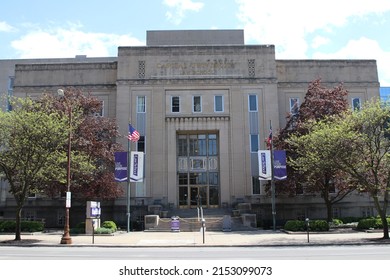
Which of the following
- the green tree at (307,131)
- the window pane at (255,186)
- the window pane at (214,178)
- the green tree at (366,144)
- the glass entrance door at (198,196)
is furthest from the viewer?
the window pane at (214,178)

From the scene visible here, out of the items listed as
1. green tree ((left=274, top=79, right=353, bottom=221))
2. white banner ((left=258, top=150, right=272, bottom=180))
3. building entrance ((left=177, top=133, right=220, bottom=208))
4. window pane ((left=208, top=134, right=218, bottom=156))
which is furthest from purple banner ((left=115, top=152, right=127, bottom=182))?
green tree ((left=274, top=79, right=353, bottom=221))

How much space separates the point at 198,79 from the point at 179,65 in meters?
2.54

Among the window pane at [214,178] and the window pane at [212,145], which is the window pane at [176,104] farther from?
the window pane at [214,178]

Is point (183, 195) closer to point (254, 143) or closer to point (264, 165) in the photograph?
point (254, 143)

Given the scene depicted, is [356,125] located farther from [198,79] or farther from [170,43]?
[170,43]

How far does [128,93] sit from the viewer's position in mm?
42844

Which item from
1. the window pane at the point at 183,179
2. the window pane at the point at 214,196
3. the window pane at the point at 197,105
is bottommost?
the window pane at the point at 214,196

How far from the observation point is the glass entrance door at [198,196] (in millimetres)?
42344

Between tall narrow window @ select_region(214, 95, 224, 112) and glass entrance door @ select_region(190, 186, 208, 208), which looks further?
tall narrow window @ select_region(214, 95, 224, 112)

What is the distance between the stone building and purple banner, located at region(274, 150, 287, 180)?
25.7 feet

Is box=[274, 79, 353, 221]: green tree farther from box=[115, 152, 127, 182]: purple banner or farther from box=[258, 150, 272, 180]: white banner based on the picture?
box=[115, 152, 127, 182]: purple banner

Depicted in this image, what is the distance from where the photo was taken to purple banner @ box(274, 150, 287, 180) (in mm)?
33094

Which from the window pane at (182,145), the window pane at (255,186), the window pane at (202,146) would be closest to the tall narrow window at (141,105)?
the window pane at (182,145)

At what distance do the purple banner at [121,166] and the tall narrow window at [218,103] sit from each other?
12826 mm
